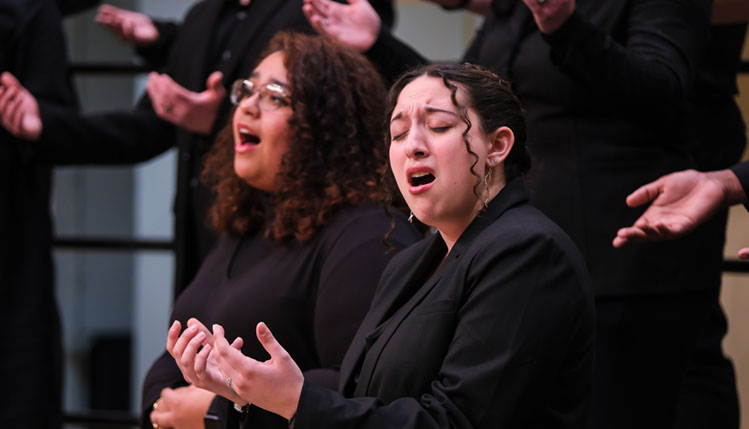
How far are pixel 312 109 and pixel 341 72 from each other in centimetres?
12

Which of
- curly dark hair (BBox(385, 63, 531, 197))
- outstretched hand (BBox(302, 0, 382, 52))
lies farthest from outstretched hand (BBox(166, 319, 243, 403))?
outstretched hand (BBox(302, 0, 382, 52))

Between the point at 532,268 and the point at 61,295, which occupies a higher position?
the point at 532,268

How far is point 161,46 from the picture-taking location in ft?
10.5

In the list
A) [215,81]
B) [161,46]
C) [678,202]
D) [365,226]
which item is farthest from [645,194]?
[161,46]

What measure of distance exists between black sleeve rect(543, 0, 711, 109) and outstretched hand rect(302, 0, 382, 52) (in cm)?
56

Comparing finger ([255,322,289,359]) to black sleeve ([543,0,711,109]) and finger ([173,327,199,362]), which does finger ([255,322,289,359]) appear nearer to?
finger ([173,327,199,362])

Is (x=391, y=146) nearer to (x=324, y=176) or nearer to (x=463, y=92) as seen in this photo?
(x=463, y=92)

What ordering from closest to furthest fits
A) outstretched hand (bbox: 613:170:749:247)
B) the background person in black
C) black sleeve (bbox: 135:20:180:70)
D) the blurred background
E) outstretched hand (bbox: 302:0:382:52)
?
outstretched hand (bbox: 613:170:749:247), outstretched hand (bbox: 302:0:382:52), the background person in black, black sleeve (bbox: 135:20:180:70), the blurred background

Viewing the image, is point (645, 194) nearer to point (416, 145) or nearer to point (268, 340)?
point (416, 145)

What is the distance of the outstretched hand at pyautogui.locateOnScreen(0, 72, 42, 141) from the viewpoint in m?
2.95

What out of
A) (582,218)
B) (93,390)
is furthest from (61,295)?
(582,218)

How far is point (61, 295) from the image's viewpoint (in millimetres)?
4688

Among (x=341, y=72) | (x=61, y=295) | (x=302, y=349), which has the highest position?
(x=341, y=72)

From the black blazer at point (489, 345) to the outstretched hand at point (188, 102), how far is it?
1.28 meters
